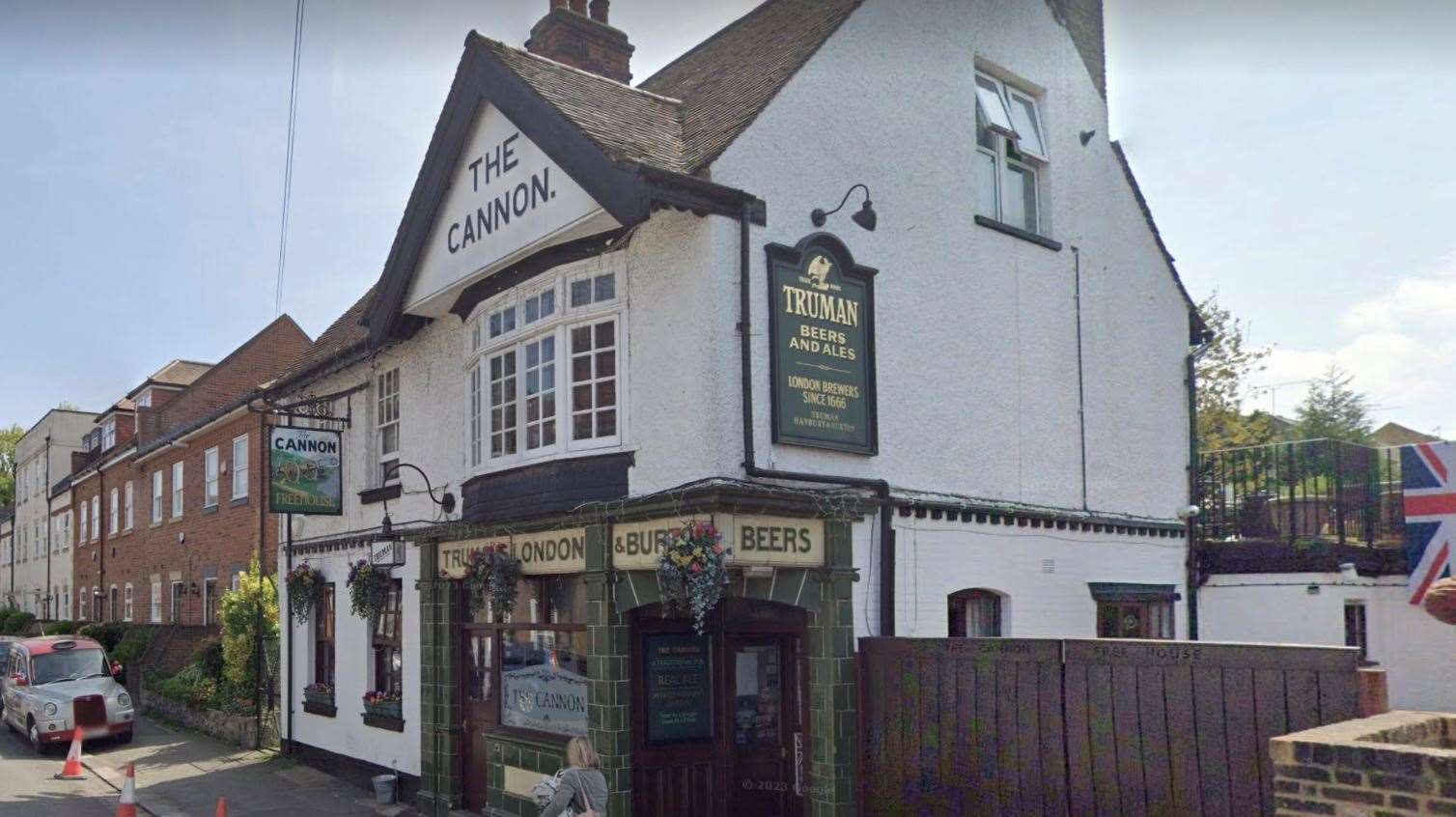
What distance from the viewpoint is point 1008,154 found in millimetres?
13125

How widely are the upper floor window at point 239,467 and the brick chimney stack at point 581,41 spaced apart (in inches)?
469

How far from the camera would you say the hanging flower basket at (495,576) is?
38.1 ft

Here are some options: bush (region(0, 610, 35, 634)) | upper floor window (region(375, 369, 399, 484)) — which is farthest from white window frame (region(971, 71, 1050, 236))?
bush (region(0, 610, 35, 634))

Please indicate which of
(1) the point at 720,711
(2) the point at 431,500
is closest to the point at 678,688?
(1) the point at 720,711

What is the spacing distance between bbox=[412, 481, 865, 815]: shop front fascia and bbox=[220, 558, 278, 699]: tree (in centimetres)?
916

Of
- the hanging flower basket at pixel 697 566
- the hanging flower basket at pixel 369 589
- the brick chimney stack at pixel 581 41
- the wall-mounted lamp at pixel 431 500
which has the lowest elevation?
the hanging flower basket at pixel 369 589

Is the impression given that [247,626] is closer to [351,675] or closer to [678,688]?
[351,675]

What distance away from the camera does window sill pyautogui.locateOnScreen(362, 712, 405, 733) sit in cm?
1429

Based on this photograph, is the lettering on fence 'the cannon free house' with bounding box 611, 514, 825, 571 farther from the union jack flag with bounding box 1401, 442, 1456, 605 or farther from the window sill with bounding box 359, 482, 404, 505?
the union jack flag with bounding box 1401, 442, 1456, 605

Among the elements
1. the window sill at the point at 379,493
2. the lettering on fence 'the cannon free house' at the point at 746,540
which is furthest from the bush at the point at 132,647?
the lettering on fence 'the cannon free house' at the point at 746,540

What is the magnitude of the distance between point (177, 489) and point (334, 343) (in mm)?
11558

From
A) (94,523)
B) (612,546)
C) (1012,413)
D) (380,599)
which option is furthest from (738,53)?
(94,523)

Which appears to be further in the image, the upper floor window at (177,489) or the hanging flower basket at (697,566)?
the upper floor window at (177,489)

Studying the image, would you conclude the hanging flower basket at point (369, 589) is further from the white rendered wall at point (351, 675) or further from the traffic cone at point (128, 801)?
the traffic cone at point (128, 801)
